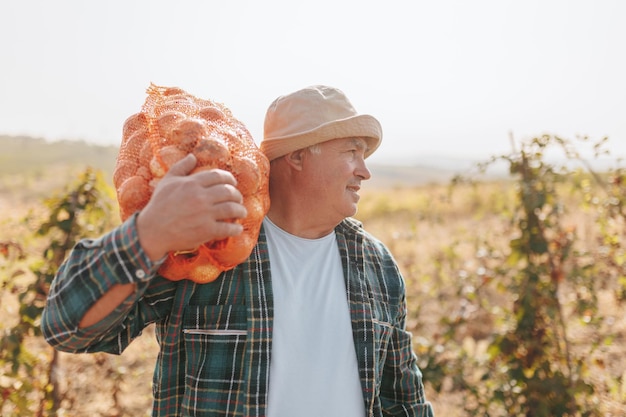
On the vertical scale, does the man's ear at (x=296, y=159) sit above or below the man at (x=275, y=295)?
above

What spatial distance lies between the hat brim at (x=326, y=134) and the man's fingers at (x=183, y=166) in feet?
1.87

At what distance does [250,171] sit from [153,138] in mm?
268

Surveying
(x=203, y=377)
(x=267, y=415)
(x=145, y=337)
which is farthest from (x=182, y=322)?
(x=145, y=337)

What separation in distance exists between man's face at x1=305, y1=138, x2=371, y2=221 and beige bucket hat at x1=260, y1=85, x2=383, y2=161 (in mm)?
49

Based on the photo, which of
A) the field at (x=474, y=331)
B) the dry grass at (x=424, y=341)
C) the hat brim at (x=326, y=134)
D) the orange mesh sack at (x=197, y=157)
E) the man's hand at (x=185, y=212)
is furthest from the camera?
the dry grass at (x=424, y=341)

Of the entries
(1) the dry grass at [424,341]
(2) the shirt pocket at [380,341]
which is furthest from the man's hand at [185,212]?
(1) the dry grass at [424,341]

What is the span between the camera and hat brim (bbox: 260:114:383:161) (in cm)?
175

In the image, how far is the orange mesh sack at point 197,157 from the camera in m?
1.29

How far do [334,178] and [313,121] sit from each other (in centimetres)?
20

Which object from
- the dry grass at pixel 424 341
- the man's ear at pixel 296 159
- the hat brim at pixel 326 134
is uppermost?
the hat brim at pixel 326 134

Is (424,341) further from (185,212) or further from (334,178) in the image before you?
(185,212)

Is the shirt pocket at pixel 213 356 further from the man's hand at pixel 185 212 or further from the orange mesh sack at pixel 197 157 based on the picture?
the man's hand at pixel 185 212

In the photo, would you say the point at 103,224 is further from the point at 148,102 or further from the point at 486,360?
the point at 486,360

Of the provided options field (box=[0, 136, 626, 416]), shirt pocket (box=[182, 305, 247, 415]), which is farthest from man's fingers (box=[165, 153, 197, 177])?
field (box=[0, 136, 626, 416])
